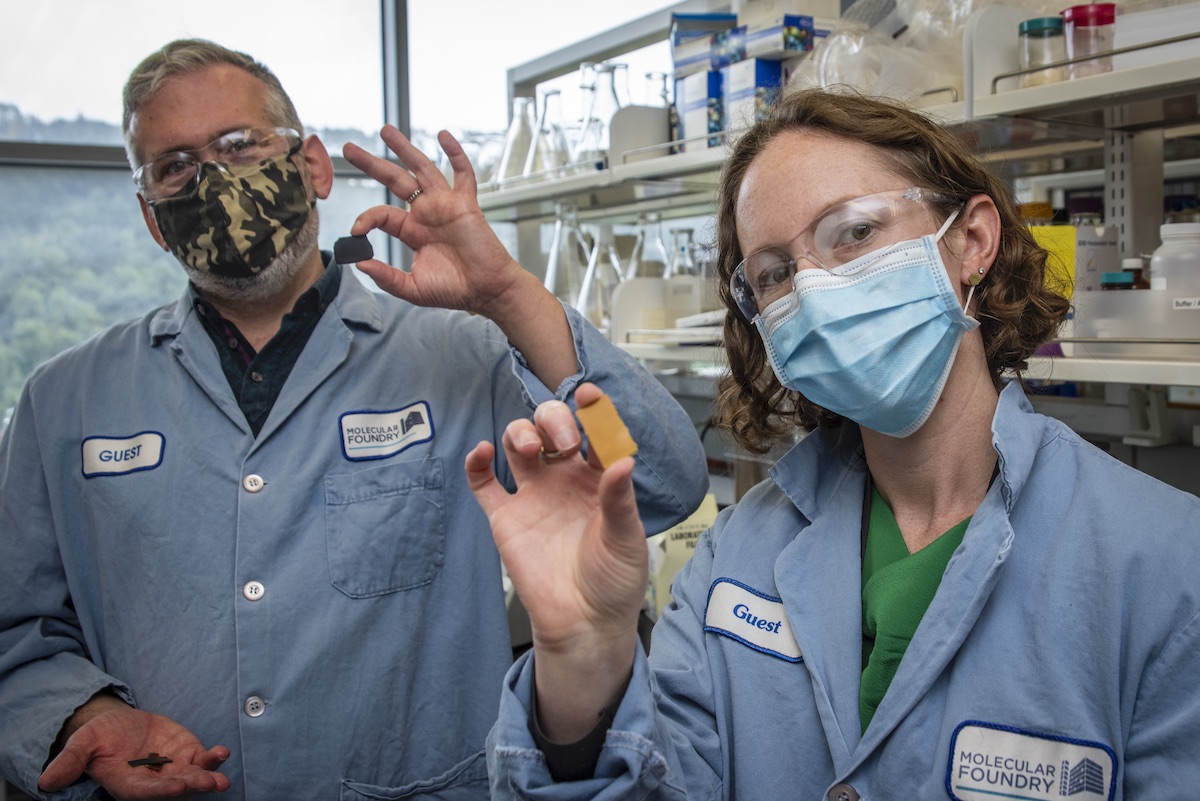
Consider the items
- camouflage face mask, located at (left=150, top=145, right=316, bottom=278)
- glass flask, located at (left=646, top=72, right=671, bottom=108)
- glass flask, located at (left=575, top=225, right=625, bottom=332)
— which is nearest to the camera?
camouflage face mask, located at (left=150, top=145, right=316, bottom=278)

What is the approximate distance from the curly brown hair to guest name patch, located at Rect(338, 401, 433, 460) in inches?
21.5

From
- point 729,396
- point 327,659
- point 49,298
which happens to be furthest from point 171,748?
point 49,298

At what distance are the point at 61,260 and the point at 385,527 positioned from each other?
3.03 meters

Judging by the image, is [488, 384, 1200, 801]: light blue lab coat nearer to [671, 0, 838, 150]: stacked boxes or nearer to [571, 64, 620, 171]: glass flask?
[671, 0, 838, 150]: stacked boxes

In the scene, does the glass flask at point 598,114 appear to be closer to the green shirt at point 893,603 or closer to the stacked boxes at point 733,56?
the stacked boxes at point 733,56

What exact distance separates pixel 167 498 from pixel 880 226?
115 centimetres

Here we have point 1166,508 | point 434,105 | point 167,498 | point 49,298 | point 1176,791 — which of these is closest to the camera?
point 1176,791

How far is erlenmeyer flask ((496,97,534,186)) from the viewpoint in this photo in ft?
9.70

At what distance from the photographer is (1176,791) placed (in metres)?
0.84

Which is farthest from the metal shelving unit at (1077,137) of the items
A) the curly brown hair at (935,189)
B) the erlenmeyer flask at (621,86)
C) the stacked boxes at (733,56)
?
the erlenmeyer flask at (621,86)

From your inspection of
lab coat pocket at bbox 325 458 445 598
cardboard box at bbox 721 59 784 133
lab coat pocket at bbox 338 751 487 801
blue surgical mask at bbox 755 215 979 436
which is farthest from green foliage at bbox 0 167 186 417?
blue surgical mask at bbox 755 215 979 436

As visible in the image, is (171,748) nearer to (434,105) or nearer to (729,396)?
(729,396)

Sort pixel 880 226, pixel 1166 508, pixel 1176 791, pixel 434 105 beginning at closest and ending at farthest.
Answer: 1. pixel 1176 791
2. pixel 1166 508
3. pixel 880 226
4. pixel 434 105

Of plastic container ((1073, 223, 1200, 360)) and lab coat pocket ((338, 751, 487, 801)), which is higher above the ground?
plastic container ((1073, 223, 1200, 360))
